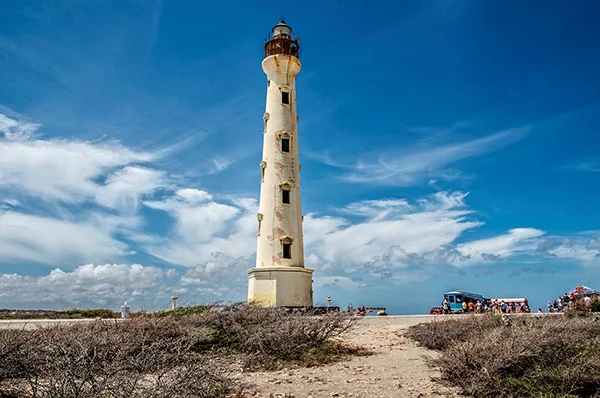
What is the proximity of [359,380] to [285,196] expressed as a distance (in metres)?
19.0

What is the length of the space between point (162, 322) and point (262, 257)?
50.2 ft

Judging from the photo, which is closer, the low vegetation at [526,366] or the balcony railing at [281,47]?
the low vegetation at [526,366]

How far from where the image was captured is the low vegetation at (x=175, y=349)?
5383 millimetres

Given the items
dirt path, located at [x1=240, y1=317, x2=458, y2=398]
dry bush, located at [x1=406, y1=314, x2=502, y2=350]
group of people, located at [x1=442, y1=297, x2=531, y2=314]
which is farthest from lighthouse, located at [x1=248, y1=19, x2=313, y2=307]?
dirt path, located at [x1=240, y1=317, x2=458, y2=398]

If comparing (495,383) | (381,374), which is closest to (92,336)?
(381,374)

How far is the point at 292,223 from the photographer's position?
86.3 feet

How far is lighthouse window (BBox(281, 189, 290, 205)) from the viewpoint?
26594 mm

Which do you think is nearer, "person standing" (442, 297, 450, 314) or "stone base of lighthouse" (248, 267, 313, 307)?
"stone base of lighthouse" (248, 267, 313, 307)

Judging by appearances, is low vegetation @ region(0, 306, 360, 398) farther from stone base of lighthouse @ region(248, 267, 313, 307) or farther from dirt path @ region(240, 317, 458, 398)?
stone base of lighthouse @ region(248, 267, 313, 307)

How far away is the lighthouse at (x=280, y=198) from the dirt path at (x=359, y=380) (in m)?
13.6

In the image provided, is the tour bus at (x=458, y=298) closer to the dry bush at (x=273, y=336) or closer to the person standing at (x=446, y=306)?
the person standing at (x=446, y=306)

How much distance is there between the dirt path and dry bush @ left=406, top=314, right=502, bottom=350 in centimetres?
147

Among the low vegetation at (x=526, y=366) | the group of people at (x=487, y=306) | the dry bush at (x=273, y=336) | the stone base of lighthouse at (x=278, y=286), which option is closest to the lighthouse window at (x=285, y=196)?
the stone base of lighthouse at (x=278, y=286)

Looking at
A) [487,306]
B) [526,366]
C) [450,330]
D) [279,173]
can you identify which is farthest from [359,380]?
[487,306]
